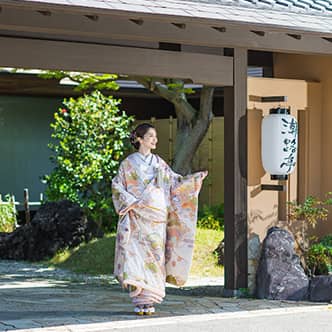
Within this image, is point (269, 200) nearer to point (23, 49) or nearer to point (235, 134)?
point (235, 134)

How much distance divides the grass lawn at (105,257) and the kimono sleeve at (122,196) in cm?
427

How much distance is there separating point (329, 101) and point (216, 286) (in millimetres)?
2616

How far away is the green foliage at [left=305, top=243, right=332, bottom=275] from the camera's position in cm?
1056

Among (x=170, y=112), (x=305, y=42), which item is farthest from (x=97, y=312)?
(x=170, y=112)

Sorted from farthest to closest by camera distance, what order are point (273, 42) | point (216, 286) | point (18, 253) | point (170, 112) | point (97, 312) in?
point (170, 112) < point (18, 253) < point (216, 286) < point (273, 42) < point (97, 312)

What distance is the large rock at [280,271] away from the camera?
991cm

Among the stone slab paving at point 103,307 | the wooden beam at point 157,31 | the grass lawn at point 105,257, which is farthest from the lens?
the grass lawn at point 105,257

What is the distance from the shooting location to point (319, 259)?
34.8ft

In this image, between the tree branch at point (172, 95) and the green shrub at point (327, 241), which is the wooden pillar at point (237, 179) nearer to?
the green shrub at point (327, 241)

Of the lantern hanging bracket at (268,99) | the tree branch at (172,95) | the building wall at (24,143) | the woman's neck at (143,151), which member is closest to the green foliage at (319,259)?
the lantern hanging bracket at (268,99)

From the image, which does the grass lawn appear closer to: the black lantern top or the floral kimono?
the black lantern top

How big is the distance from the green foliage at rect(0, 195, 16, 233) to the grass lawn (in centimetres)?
239

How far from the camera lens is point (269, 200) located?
10.6 meters

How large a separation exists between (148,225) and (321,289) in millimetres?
2190
